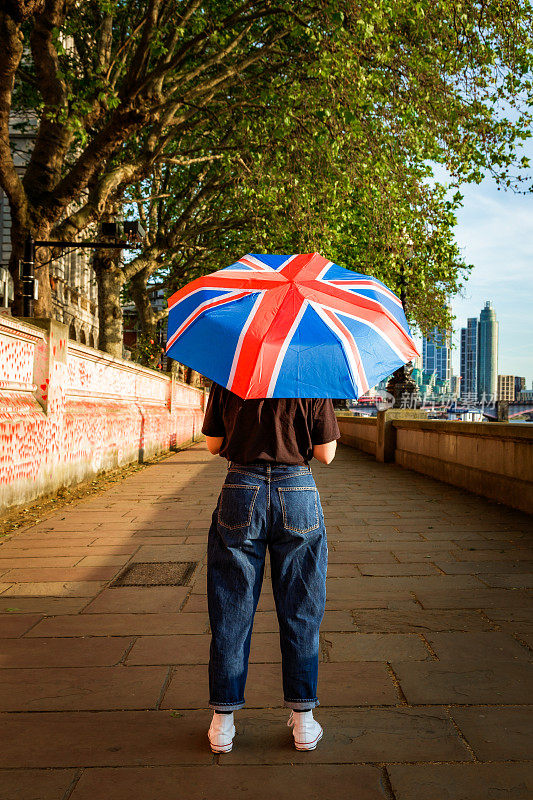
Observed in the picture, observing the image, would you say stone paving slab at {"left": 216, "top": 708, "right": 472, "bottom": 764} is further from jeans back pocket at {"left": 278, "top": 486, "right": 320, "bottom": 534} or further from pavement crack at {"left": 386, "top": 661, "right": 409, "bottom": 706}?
jeans back pocket at {"left": 278, "top": 486, "right": 320, "bottom": 534}

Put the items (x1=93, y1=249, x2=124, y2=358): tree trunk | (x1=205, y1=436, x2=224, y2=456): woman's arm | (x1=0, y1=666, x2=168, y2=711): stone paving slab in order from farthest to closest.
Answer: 1. (x1=93, y1=249, x2=124, y2=358): tree trunk
2. (x1=0, y1=666, x2=168, y2=711): stone paving slab
3. (x1=205, y1=436, x2=224, y2=456): woman's arm

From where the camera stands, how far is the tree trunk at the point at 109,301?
18.6m

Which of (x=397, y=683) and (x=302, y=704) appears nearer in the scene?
(x=302, y=704)

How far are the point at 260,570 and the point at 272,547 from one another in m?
0.11

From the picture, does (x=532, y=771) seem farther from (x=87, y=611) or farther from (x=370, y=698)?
(x=87, y=611)

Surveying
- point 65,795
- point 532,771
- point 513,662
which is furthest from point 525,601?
point 65,795

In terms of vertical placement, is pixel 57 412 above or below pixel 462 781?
above

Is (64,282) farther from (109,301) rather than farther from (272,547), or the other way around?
Result: (272,547)

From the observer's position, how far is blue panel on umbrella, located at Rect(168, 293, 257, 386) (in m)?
2.33

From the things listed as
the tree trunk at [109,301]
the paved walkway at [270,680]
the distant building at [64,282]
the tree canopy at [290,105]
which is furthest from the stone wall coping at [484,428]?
the distant building at [64,282]

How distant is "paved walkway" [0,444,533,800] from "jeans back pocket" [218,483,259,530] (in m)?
0.82

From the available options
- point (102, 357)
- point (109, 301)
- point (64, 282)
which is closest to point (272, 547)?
point (102, 357)

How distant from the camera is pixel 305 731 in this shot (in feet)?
8.12

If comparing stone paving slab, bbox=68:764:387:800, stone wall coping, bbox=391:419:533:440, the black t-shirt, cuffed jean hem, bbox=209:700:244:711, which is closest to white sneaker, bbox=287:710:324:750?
stone paving slab, bbox=68:764:387:800
